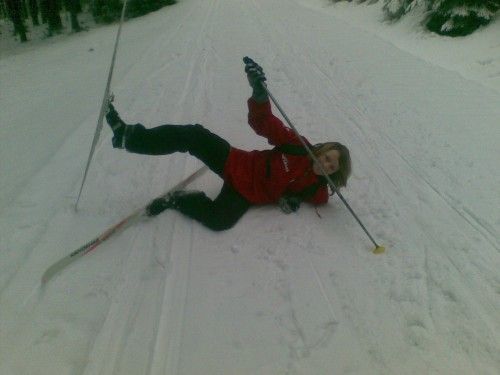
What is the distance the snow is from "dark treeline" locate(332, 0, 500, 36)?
73.6 inches

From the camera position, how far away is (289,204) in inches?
151

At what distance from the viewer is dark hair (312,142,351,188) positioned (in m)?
3.67

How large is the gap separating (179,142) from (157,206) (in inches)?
23.8

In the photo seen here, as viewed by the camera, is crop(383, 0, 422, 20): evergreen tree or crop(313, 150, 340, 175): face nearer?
crop(313, 150, 340, 175): face

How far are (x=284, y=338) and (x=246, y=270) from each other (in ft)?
2.23

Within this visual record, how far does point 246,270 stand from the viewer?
3186 millimetres

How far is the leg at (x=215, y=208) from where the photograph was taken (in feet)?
11.9

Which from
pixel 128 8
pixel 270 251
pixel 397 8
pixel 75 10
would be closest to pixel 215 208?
pixel 270 251

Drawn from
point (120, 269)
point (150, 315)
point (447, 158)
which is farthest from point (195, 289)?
point (447, 158)

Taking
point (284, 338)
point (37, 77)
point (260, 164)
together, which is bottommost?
point (37, 77)

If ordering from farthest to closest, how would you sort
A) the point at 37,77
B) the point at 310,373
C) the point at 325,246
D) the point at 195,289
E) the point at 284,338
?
the point at 37,77 < the point at 325,246 < the point at 195,289 < the point at 284,338 < the point at 310,373

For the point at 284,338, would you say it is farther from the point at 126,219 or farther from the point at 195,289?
the point at 126,219

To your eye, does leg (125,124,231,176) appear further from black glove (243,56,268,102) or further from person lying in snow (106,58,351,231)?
black glove (243,56,268,102)

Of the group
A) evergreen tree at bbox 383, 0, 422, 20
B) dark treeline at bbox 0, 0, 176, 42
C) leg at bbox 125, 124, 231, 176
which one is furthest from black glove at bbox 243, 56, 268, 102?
dark treeline at bbox 0, 0, 176, 42
